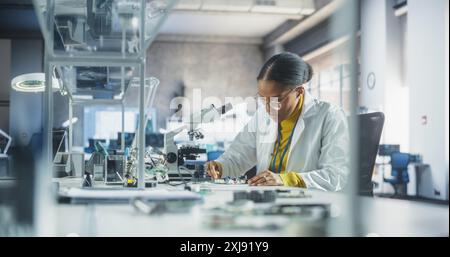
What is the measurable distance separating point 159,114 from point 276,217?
9.34 m

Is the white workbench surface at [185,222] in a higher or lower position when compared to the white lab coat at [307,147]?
lower

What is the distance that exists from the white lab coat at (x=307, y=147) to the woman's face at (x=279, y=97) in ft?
0.18

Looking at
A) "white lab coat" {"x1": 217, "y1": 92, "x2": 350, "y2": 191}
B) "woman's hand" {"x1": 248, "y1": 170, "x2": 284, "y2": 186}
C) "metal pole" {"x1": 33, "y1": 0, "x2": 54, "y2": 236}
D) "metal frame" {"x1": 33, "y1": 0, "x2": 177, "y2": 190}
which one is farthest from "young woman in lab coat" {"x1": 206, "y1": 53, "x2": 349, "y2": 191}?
"metal pole" {"x1": 33, "y1": 0, "x2": 54, "y2": 236}

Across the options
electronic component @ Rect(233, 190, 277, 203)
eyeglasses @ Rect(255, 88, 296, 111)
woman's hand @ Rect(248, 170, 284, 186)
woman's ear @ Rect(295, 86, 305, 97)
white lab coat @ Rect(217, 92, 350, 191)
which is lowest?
woman's hand @ Rect(248, 170, 284, 186)

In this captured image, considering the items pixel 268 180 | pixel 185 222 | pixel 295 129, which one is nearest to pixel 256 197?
pixel 185 222

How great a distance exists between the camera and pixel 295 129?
1909mm

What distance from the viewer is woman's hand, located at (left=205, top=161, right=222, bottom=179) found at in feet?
5.95

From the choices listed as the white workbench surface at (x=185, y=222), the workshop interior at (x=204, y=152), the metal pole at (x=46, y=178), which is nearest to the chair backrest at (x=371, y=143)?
the workshop interior at (x=204, y=152)

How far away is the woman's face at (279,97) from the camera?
184 cm

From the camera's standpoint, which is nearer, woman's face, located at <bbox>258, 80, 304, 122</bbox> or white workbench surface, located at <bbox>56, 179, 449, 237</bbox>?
white workbench surface, located at <bbox>56, 179, 449, 237</bbox>

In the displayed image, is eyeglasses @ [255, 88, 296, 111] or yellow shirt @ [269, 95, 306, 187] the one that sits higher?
eyeglasses @ [255, 88, 296, 111]

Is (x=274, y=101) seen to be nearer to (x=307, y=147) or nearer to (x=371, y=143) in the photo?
(x=307, y=147)

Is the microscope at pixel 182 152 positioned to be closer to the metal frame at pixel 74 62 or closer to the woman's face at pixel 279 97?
the woman's face at pixel 279 97

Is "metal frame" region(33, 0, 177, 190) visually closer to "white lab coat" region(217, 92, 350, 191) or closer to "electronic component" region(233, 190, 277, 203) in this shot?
"electronic component" region(233, 190, 277, 203)
